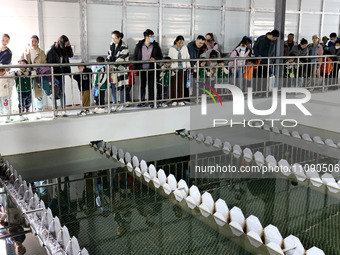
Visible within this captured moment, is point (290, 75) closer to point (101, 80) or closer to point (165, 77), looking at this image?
point (165, 77)

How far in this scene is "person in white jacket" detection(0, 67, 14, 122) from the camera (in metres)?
7.93

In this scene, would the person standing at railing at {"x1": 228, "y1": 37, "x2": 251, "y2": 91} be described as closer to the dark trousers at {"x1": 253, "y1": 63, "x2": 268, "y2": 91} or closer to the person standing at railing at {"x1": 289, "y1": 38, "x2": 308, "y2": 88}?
the dark trousers at {"x1": 253, "y1": 63, "x2": 268, "y2": 91}

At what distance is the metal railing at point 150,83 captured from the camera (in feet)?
27.7

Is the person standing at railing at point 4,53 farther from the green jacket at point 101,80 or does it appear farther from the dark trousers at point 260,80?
the dark trousers at point 260,80

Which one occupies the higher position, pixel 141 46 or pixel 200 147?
pixel 141 46

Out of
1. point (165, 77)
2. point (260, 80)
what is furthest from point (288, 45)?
point (165, 77)

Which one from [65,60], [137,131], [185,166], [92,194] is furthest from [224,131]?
[92,194]

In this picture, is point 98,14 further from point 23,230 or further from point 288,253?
point 288,253

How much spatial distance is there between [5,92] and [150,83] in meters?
3.18

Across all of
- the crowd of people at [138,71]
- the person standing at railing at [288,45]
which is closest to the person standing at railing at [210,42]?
the crowd of people at [138,71]

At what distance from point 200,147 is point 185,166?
1.31 m

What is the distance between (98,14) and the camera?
1116 centimetres

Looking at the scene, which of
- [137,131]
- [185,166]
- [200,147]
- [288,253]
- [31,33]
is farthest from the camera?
[31,33]

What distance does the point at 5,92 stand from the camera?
8016 millimetres
